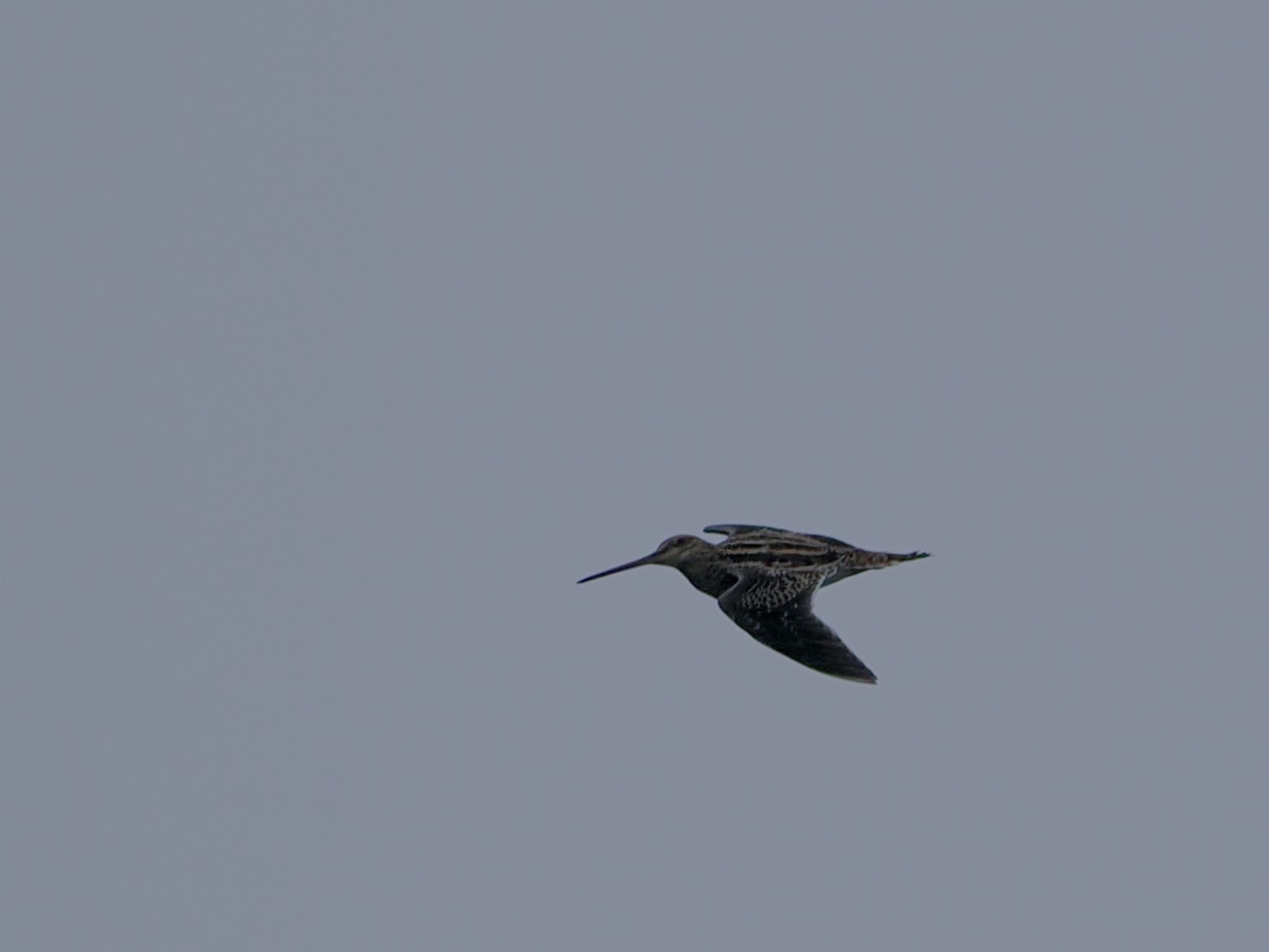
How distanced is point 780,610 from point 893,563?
3.08 meters

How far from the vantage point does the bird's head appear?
27891mm

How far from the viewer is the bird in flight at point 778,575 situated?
24062 mm

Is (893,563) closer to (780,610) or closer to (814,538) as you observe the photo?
(814,538)

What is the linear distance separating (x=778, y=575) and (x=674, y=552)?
8.36ft

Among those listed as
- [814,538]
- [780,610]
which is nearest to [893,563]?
[814,538]

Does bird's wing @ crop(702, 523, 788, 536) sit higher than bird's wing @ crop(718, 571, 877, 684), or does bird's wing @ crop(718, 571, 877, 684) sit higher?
bird's wing @ crop(702, 523, 788, 536)

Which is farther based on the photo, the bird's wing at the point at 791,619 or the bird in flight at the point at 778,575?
the bird in flight at the point at 778,575

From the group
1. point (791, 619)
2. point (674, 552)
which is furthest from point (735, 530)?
point (791, 619)

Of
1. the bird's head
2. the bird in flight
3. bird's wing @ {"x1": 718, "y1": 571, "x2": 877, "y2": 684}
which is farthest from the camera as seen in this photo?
the bird's head

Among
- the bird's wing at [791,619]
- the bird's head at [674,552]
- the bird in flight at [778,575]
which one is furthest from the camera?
the bird's head at [674,552]

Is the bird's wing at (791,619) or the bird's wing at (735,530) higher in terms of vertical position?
the bird's wing at (735,530)

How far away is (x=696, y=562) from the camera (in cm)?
2781

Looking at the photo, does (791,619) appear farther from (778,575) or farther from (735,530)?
(735,530)

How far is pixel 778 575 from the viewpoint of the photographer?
25.8m
